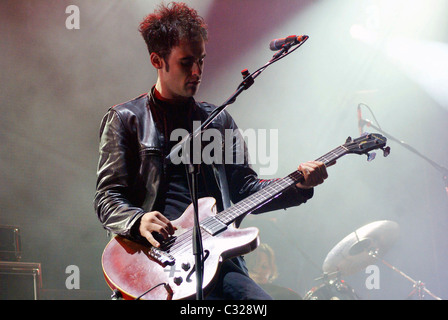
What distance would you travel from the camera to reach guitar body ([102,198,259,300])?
6.37 ft

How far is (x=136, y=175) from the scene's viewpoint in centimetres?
255

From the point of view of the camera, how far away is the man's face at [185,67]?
2.64m

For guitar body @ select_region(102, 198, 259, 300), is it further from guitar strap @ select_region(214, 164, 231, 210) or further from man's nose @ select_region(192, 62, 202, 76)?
man's nose @ select_region(192, 62, 202, 76)

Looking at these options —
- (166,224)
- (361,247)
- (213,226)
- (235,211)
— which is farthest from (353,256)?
(166,224)

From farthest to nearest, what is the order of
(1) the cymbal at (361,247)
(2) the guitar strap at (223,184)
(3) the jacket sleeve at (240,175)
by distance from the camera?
Result: (1) the cymbal at (361,247) < (3) the jacket sleeve at (240,175) < (2) the guitar strap at (223,184)

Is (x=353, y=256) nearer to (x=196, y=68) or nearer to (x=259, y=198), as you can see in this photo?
(x=259, y=198)

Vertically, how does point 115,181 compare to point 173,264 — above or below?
above

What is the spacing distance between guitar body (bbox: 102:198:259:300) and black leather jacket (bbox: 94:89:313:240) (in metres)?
0.13

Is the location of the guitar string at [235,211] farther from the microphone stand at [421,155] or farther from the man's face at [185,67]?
the microphone stand at [421,155]

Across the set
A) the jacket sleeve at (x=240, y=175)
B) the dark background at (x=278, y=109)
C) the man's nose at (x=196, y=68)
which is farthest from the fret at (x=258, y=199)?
the dark background at (x=278, y=109)

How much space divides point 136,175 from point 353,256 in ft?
12.5

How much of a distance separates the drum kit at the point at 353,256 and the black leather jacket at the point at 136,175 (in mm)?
3028

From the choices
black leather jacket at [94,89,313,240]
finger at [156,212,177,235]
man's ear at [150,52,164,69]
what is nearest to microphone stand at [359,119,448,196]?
black leather jacket at [94,89,313,240]
